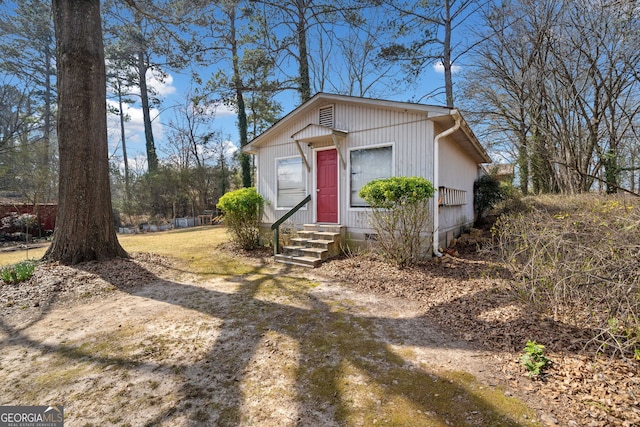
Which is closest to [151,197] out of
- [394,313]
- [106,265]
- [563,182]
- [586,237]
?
[106,265]

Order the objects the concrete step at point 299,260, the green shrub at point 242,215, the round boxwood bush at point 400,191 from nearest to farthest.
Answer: the round boxwood bush at point 400,191 → the concrete step at point 299,260 → the green shrub at point 242,215

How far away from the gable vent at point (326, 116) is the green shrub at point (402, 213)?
255 centimetres

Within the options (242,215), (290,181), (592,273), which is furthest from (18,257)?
(592,273)

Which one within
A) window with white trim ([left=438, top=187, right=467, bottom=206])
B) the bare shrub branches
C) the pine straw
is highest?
window with white trim ([left=438, top=187, right=467, bottom=206])

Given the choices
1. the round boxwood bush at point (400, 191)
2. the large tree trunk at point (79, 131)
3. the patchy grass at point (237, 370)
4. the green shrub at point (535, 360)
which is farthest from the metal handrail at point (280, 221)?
the green shrub at point (535, 360)

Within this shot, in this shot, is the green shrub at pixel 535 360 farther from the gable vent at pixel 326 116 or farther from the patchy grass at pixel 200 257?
the gable vent at pixel 326 116

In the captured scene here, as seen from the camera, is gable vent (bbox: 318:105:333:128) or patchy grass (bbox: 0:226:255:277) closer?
patchy grass (bbox: 0:226:255:277)

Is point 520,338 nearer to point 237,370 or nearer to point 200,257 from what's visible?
point 237,370

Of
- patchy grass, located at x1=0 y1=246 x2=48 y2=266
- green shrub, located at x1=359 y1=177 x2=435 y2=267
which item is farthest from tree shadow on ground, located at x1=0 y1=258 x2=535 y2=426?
patchy grass, located at x1=0 y1=246 x2=48 y2=266

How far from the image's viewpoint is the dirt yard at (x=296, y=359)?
1.76 metres

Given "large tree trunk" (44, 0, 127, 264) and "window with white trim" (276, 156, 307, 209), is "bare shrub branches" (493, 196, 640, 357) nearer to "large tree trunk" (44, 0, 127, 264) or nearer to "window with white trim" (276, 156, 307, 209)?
"window with white trim" (276, 156, 307, 209)

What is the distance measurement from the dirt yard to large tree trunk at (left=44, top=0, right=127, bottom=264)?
0.97 metres

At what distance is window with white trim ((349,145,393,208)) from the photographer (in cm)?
628

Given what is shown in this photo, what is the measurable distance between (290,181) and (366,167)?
2.25 meters
